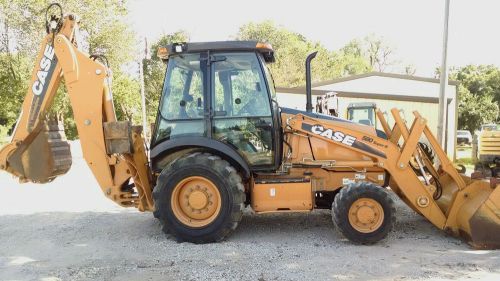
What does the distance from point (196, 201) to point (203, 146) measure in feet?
2.32

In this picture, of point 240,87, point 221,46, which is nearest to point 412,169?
point 240,87

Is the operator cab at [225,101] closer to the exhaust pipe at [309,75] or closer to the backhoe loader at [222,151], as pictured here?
the backhoe loader at [222,151]

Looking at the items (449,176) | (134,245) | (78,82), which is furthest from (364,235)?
(78,82)

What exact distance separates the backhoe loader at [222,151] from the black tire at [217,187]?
0.01 meters

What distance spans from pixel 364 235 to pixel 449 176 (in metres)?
1.67

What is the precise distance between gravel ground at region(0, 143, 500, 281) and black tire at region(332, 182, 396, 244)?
0.13 meters

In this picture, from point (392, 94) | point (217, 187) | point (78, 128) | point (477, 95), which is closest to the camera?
point (217, 187)

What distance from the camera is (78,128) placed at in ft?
20.2

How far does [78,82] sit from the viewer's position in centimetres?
615

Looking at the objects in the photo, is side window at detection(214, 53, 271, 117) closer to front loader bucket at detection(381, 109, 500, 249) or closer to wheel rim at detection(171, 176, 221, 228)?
wheel rim at detection(171, 176, 221, 228)

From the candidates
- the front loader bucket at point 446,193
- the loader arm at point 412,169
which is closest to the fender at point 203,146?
the loader arm at point 412,169

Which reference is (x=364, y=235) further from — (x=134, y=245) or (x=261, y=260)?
(x=134, y=245)

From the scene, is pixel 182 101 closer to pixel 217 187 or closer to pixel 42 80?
pixel 217 187

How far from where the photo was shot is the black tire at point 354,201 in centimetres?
582
